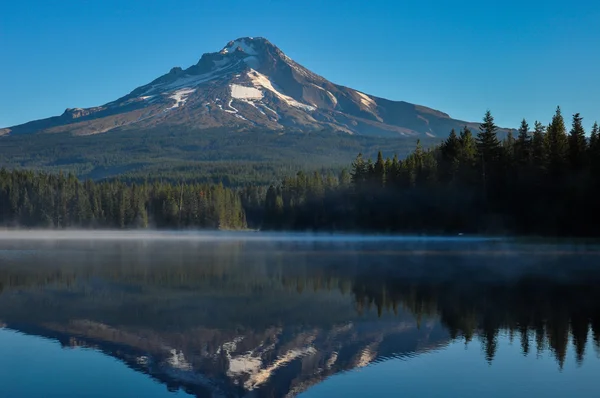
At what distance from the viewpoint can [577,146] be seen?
224 ft

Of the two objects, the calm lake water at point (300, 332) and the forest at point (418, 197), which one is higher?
the forest at point (418, 197)

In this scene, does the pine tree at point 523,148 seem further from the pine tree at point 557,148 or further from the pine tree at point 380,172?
the pine tree at point 380,172

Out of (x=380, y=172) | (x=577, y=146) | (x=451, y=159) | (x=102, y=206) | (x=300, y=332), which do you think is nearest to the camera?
(x=300, y=332)

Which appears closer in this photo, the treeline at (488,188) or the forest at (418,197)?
the treeline at (488,188)

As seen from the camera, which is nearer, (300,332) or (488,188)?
(300,332)

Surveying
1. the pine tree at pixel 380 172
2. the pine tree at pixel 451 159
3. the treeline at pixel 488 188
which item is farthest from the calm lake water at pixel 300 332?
the pine tree at pixel 380 172

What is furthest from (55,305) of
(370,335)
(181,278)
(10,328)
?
(370,335)

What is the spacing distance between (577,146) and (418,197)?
23.4m

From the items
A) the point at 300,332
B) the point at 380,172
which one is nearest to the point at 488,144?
the point at 380,172

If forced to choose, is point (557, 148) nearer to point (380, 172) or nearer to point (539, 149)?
point (539, 149)

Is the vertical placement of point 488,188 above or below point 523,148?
below

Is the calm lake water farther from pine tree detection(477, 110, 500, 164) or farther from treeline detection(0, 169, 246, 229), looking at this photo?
treeline detection(0, 169, 246, 229)

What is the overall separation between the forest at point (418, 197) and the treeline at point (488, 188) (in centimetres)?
12

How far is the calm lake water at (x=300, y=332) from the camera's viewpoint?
16391mm
